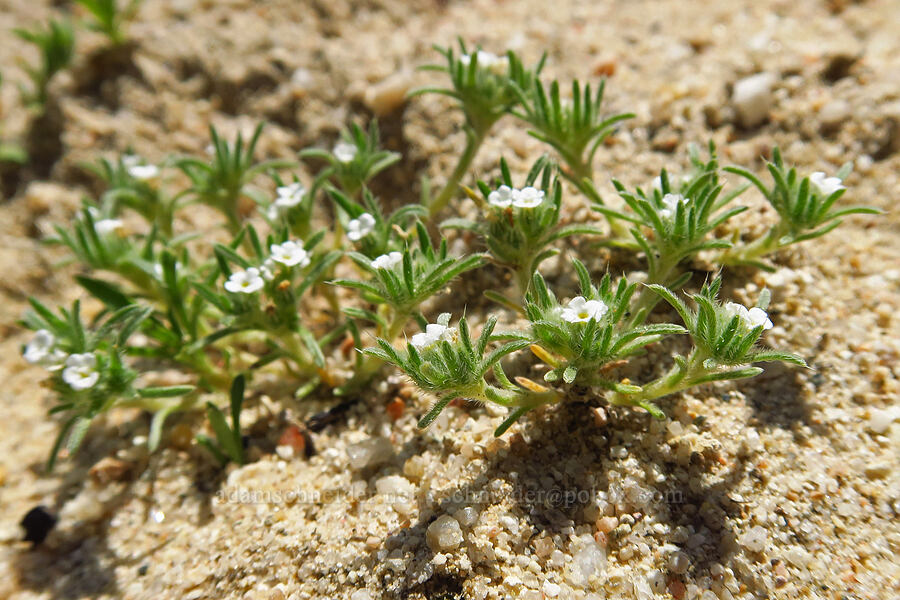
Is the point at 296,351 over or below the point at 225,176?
below

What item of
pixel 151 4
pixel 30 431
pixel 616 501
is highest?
pixel 151 4

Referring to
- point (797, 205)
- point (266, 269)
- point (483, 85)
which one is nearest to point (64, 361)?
point (266, 269)

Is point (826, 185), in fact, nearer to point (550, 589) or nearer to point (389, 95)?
point (550, 589)

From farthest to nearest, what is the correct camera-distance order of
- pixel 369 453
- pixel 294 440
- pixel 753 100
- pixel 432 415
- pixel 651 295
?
1. pixel 753 100
2. pixel 294 440
3. pixel 369 453
4. pixel 651 295
5. pixel 432 415

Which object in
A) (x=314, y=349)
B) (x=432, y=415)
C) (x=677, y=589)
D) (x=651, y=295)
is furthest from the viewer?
(x=314, y=349)

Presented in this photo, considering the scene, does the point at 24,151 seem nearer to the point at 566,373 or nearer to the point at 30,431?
the point at 30,431

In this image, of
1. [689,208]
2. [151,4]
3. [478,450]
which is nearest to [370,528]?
[478,450]
